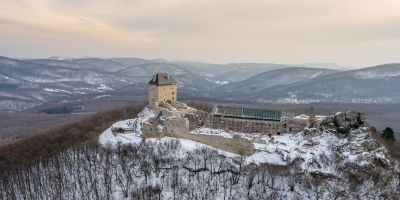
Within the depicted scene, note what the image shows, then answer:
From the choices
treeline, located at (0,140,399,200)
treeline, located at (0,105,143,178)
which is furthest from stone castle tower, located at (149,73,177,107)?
treeline, located at (0,140,399,200)

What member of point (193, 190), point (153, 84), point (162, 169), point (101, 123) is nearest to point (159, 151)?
point (162, 169)

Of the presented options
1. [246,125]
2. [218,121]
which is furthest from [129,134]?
[246,125]

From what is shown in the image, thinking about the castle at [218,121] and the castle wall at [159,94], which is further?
the castle wall at [159,94]

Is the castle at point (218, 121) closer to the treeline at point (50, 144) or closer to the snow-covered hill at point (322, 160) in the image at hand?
the snow-covered hill at point (322, 160)

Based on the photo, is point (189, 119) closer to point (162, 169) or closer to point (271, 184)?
point (162, 169)

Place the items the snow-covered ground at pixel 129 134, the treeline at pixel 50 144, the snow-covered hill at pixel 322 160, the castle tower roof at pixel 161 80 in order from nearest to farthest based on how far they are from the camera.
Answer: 1. the snow-covered hill at pixel 322 160
2. the snow-covered ground at pixel 129 134
3. the treeline at pixel 50 144
4. the castle tower roof at pixel 161 80

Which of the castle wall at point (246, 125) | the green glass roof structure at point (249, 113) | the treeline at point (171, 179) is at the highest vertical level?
the green glass roof structure at point (249, 113)

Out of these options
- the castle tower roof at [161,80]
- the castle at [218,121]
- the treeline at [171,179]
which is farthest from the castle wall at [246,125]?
the castle tower roof at [161,80]

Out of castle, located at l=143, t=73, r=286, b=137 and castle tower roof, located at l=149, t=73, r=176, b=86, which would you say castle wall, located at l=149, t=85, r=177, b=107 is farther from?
castle, located at l=143, t=73, r=286, b=137
